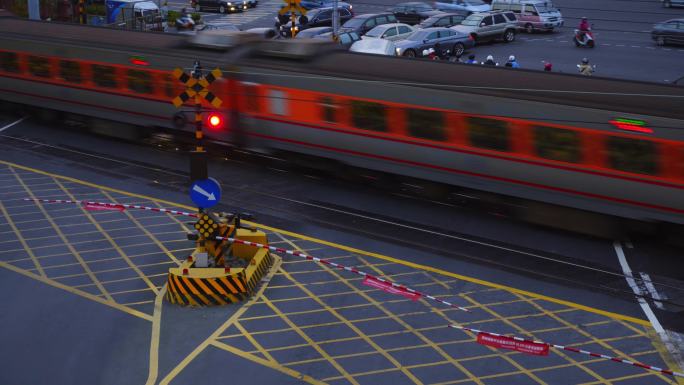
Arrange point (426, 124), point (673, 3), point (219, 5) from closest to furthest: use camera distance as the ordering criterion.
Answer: point (426, 124) → point (673, 3) → point (219, 5)

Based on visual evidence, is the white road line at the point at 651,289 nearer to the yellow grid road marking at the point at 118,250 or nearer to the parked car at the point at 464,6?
the yellow grid road marking at the point at 118,250

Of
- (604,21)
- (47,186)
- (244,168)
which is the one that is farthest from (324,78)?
(604,21)

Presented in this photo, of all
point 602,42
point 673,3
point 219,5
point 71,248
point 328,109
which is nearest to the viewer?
point 71,248

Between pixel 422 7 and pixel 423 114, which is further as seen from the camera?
pixel 422 7

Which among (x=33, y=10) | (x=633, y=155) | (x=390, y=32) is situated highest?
(x=33, y=10)

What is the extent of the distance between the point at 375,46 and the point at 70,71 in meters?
14.5

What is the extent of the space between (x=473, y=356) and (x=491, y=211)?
7337 mm

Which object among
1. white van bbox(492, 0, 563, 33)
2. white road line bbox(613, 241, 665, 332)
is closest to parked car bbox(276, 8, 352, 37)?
white van bbox(492, 0, 563, 33)

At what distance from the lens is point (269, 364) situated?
14180 millimetres

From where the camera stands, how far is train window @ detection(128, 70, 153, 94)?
1029 inches

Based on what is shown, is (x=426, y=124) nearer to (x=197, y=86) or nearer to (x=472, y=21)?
(x=197, y=86)

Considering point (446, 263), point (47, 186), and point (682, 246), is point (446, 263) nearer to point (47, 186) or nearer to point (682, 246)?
point (682, 246)

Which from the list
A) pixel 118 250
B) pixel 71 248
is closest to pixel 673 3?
pixel 118 250

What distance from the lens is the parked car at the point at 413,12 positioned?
5013cm
